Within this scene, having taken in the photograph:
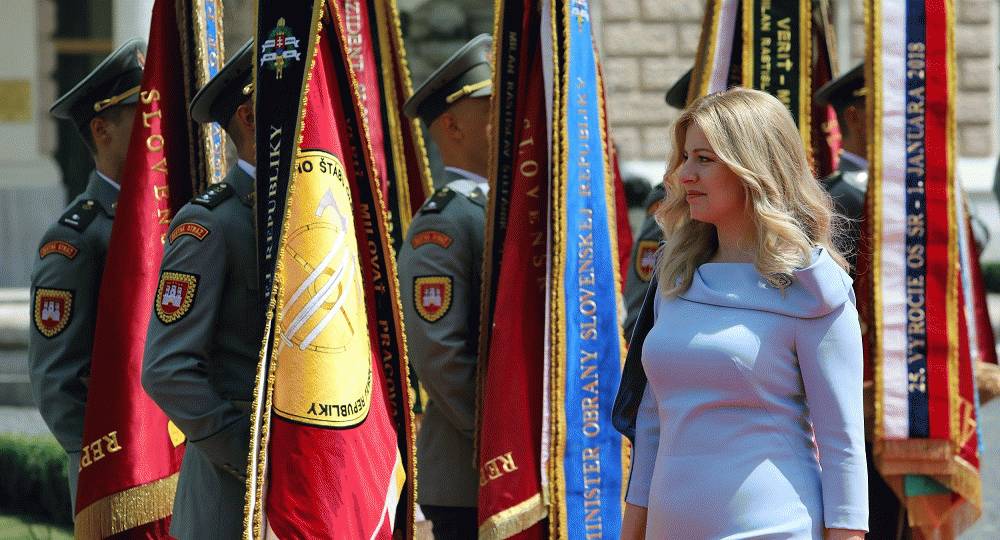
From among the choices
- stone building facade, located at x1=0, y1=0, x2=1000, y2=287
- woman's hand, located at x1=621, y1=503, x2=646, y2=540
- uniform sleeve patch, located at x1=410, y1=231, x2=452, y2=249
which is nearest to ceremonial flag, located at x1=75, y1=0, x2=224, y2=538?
uniform sleeve patch, located at x1=410, y1=231, x2=452, y2=249

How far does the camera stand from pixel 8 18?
15359 mm

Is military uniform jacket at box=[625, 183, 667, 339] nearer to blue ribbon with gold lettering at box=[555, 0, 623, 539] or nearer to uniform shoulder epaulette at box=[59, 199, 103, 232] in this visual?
blue ribbon with gold lettering at box=[555, 0, 623, 539]

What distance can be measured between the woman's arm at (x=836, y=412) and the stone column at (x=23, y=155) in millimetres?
12126

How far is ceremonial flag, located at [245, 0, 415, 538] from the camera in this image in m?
3.13

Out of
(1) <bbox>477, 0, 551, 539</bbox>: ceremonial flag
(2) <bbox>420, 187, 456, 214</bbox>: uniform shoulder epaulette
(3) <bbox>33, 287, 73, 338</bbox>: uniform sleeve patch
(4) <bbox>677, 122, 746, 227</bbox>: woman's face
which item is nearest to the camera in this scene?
(4) <bbox>677, 122, 746, 227</bbox>: woman's face

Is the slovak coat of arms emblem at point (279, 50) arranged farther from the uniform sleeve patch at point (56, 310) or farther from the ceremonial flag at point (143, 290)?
the uniform sleeve patch at point (56, 310)

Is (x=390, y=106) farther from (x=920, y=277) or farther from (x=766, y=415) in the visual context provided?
(x=766, y=415)

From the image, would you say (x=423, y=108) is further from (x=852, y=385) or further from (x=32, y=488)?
(x=32, y=488)

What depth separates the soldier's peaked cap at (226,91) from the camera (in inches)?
142

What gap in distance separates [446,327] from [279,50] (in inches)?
47.7

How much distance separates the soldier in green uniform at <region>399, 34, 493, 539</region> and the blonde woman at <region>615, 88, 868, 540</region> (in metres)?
1.36

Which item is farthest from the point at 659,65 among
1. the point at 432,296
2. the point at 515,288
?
the point at 515,288

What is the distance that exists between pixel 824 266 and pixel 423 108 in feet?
6.88

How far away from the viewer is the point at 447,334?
168 inches
